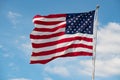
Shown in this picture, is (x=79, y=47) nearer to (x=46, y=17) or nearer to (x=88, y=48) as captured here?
(x=88, y=48)

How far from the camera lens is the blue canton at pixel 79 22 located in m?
31.4

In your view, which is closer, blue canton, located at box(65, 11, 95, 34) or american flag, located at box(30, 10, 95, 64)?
american flag, located at box(30, 10, 95, 64)

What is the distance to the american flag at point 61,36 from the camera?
30469 millimetres

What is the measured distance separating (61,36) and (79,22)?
1.56 m

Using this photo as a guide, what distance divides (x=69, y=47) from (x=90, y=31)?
1.86m

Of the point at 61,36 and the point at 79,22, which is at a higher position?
the point at 79,22

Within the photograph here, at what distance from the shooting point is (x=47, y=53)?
30828 mm

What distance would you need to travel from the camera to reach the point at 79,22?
104 ft

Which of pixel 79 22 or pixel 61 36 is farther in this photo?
pixel 79 22

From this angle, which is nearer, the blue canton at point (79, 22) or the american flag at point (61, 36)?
the american flag at point (61, 36)

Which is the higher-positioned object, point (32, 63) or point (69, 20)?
point (69, 20)

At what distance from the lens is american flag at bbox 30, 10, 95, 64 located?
100.0ft

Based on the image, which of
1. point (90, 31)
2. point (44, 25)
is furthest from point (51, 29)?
point (90, 31)

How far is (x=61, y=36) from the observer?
31453 millimetres
